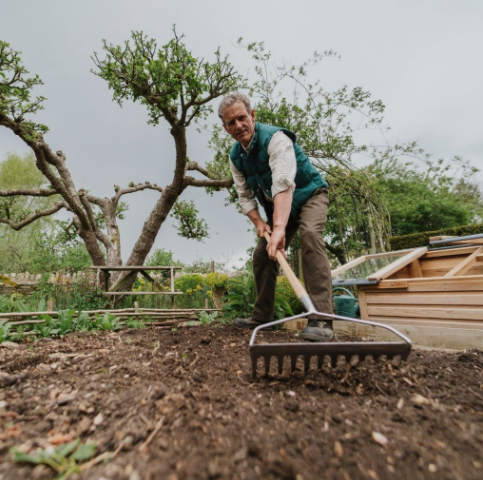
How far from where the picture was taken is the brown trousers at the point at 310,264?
83.7 inches

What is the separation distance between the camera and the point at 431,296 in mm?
2537

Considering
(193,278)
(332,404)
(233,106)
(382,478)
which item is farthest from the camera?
(193,278)

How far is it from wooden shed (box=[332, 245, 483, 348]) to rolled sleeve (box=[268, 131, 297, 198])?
1.58 metres

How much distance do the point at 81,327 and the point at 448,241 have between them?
4.14 meters

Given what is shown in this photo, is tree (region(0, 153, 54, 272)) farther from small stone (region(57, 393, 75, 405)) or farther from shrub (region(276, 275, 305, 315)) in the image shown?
small stone (region(57, 393, 75, 405))

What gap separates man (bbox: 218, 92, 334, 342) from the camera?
206cm

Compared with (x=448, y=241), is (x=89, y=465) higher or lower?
lower

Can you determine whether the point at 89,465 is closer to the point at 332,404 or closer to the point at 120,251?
the point at 332,404

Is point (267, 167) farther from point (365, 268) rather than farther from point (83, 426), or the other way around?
point (365, 268)

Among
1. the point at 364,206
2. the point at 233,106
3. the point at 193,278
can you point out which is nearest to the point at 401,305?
the point at 233,106

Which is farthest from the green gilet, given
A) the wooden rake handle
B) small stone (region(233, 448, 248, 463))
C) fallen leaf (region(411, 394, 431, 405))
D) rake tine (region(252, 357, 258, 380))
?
small stone (region(233, 448, 248, 463))

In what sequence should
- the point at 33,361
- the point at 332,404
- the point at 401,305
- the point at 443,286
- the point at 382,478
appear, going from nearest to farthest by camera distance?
the point at 382,478 → the point at 332,404 → the point at 33,361 → the point at 443,286 → the point at 401,305

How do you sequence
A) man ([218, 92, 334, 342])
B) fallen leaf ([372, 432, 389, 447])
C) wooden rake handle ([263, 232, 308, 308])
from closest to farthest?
fallen leaf ([372, 432, 389, 447]) < wooden rake handle ([263, 232, 308, 308]) < man ([218, 92, 334, 342])

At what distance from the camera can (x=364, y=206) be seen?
7.58 metres
